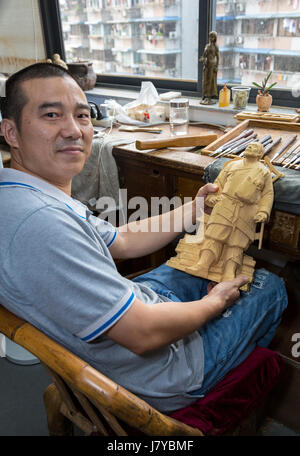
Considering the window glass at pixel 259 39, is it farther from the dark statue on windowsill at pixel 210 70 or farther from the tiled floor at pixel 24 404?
the tiled floor at pixel 24 404

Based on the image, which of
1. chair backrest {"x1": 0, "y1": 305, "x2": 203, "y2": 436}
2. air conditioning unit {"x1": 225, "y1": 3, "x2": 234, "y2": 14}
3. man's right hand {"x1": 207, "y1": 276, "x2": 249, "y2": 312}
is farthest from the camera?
air conditioning unit {"x1": 225, "y1": 3, "x2": 234, "y2": 14}

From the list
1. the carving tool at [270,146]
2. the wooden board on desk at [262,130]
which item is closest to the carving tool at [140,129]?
the wooden board on desk at [262,130]

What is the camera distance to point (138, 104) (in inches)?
102

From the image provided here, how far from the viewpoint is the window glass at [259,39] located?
2.23 metres

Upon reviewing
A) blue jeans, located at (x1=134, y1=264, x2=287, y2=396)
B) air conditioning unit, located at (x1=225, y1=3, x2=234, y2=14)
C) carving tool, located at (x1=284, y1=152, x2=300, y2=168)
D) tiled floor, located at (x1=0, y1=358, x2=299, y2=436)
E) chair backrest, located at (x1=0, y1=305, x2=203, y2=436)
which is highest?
air conditioning unit, located at (x1=225, y1=3, x2=234, y2=14)

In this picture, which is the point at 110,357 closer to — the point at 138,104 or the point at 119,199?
the point at 119,199

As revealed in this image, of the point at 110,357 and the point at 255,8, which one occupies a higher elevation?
the point at 255,8

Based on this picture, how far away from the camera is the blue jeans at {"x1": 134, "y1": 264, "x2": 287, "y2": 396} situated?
109 centimetres

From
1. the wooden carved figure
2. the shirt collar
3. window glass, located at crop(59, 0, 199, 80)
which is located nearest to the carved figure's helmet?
the wooden carved figure

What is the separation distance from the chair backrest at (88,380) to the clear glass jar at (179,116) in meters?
1.68

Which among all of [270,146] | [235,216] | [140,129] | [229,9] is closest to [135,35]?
[229,9]

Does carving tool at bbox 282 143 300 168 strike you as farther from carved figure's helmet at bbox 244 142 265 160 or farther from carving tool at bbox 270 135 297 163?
carved figure's helmet at bbox 244 142 265 160

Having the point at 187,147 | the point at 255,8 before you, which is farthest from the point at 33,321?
the point at 255,8

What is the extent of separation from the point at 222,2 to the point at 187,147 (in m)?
1.10
